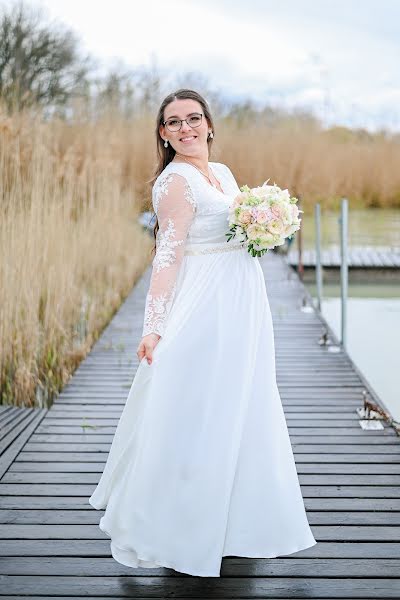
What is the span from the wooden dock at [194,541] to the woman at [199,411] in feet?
0.32

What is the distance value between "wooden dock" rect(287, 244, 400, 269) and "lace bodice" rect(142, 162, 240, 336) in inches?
252

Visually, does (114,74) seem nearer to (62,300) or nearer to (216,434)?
(62,300)

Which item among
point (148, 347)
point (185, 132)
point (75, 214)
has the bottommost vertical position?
point (75, 214)

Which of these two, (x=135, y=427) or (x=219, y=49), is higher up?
(x=219, y=49)

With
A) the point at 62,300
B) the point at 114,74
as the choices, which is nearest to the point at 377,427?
the point at 62,300

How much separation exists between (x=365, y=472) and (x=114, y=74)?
10941 millimetres

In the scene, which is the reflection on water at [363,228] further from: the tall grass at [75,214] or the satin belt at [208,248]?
the satin belt at [208,248]

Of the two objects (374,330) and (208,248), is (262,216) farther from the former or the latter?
(374,330)

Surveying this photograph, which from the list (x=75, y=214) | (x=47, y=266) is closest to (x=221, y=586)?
(x=47, y=266)

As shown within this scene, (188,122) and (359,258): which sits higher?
(188,122)

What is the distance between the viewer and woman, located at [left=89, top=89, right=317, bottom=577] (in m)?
1.80

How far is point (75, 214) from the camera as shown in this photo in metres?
6.25

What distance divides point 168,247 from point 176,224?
6 cm

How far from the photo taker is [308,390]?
375 cm
